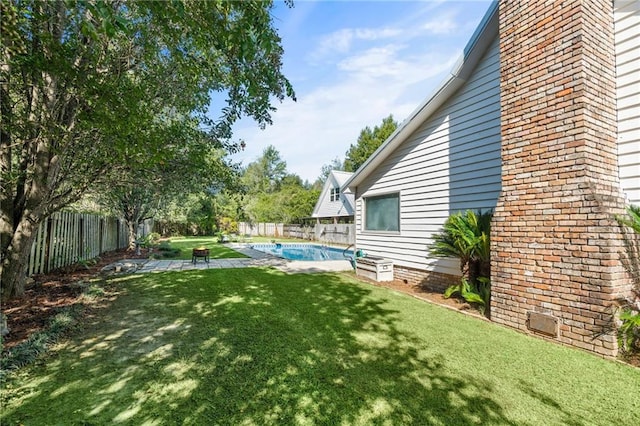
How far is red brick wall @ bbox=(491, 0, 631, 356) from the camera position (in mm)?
3549

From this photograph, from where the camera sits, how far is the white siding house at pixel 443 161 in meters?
5.64

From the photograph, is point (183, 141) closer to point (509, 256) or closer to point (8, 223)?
point (8, 223)

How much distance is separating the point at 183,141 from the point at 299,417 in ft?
19.6

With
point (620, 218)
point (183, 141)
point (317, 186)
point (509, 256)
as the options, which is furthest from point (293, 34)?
point (317, 186)

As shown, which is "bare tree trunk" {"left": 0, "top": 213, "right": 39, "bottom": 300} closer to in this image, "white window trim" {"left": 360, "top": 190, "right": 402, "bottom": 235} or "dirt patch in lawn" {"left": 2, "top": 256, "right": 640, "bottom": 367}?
"dirt patch in lawn" {"left": 2, "top": 256, "right": 640, "bottom": 367}

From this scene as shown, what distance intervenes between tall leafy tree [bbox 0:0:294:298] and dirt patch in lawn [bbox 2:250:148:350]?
37 cm

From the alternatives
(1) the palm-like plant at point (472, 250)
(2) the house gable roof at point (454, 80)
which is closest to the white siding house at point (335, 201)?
(2) the house gable roof at point (454, 80)

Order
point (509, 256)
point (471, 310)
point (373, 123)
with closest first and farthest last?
point (509, 256) < point (471, 310) < point (373, 123)

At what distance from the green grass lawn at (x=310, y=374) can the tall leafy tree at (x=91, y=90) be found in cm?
260

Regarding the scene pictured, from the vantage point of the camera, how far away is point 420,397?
2629 millimetres

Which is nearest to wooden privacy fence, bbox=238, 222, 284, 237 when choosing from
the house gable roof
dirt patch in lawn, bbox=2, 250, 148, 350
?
dirt patch in lawn, bbox=2, 250, 148, 350

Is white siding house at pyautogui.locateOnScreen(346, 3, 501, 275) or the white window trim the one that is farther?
the white window trim

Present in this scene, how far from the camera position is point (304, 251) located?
20094mm

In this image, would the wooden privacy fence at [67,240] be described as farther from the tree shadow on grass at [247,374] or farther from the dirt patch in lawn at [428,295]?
the dirt patch in lawn at [428,295]
